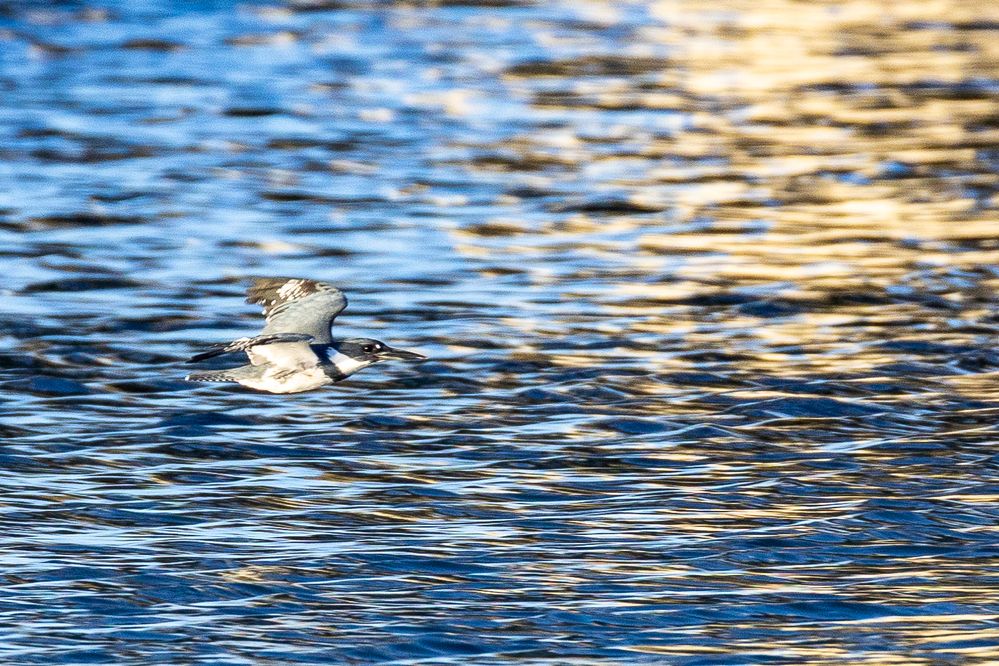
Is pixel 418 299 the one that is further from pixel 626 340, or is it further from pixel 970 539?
pixel 970 539

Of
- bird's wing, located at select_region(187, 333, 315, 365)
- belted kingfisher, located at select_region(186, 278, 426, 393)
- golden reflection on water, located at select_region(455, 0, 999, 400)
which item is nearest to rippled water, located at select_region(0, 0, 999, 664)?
golden reflection on water, located at select_region(455, 0, 999, 400)

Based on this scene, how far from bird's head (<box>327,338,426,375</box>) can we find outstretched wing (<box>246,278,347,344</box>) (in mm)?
86

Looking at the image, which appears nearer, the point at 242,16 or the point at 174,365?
the point at 174,365

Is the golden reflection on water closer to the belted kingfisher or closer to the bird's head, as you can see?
the belted kingfisher

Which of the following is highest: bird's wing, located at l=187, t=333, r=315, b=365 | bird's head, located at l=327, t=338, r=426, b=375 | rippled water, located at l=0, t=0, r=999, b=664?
bird's wing, located at l=187, t=333, r=315, b=365

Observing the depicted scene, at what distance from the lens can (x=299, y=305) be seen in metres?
10.9

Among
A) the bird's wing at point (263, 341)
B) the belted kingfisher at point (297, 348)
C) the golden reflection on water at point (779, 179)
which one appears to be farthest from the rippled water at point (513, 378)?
the bird's wing at point (263, 341)

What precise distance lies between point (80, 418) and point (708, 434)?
395 cm

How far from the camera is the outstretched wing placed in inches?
420

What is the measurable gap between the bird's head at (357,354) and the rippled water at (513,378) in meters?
0.98

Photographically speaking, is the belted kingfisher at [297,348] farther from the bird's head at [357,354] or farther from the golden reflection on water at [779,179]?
the golden reflection on water at [779,179]

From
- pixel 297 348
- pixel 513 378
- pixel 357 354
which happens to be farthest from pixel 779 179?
pixel 297 348

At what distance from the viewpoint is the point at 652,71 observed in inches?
1203

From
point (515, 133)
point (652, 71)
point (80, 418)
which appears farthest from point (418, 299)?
point (652, 71)
